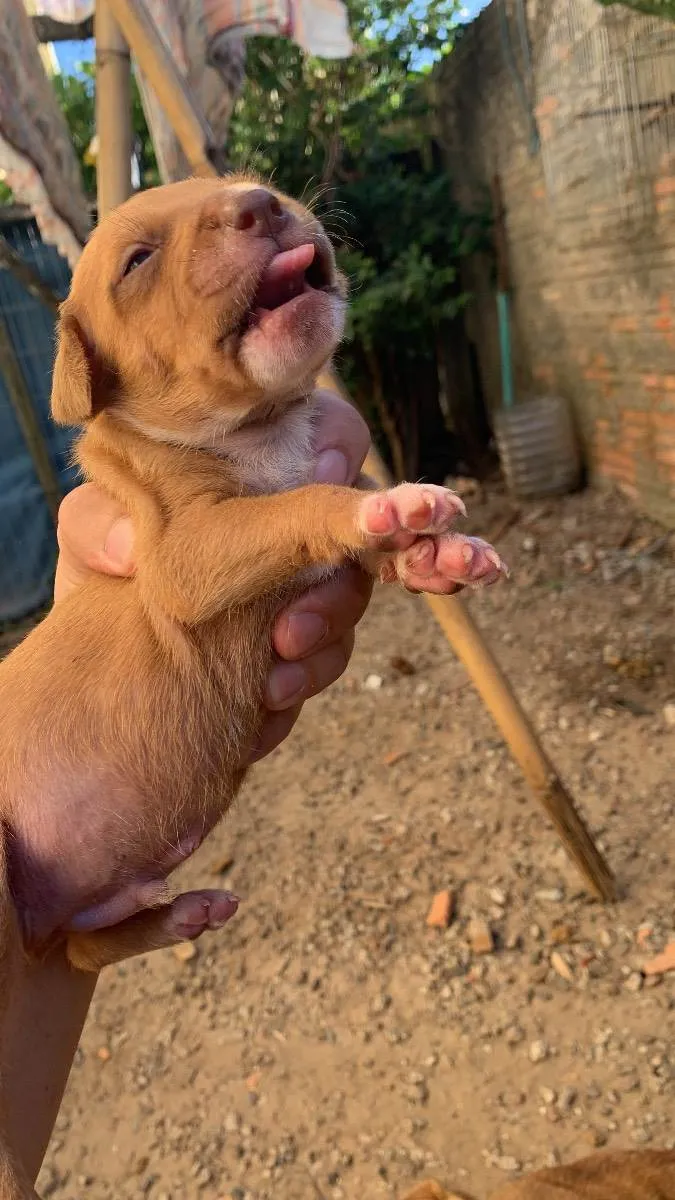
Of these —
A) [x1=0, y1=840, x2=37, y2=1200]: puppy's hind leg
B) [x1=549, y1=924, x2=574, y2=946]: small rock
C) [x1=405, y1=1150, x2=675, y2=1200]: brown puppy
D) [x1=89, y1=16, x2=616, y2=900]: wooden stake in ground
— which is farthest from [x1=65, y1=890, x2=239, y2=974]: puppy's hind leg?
[x1=549, y1=924, x2=574, y2=946]: small rock

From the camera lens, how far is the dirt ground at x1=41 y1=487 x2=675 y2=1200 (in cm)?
335

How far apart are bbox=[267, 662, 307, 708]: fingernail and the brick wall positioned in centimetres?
535

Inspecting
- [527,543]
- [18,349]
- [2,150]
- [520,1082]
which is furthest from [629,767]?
[18,349]

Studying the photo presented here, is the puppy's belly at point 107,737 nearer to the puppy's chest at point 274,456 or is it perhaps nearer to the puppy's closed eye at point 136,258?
the puppy's chest at point 274,456

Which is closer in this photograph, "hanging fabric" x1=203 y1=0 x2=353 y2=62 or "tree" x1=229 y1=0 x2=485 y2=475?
"hanging fabric" x1=203 y1=0 x2=353 y2=62

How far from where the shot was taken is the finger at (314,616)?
1.96 m

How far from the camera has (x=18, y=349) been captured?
8164 mm

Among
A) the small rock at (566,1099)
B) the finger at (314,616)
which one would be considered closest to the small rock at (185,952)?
the small rock at (566,1099)

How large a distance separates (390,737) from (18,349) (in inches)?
208

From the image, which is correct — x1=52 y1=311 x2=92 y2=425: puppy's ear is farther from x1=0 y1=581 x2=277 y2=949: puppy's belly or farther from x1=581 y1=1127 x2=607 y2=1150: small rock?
x1=581 y1=1127 x2=607 y2=1150: small rock

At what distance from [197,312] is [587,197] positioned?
6.40 metres

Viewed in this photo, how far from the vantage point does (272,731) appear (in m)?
2.28

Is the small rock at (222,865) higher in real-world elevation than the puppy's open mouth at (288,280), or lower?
lower

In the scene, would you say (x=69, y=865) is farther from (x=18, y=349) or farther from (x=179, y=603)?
(x=18, y=349)
